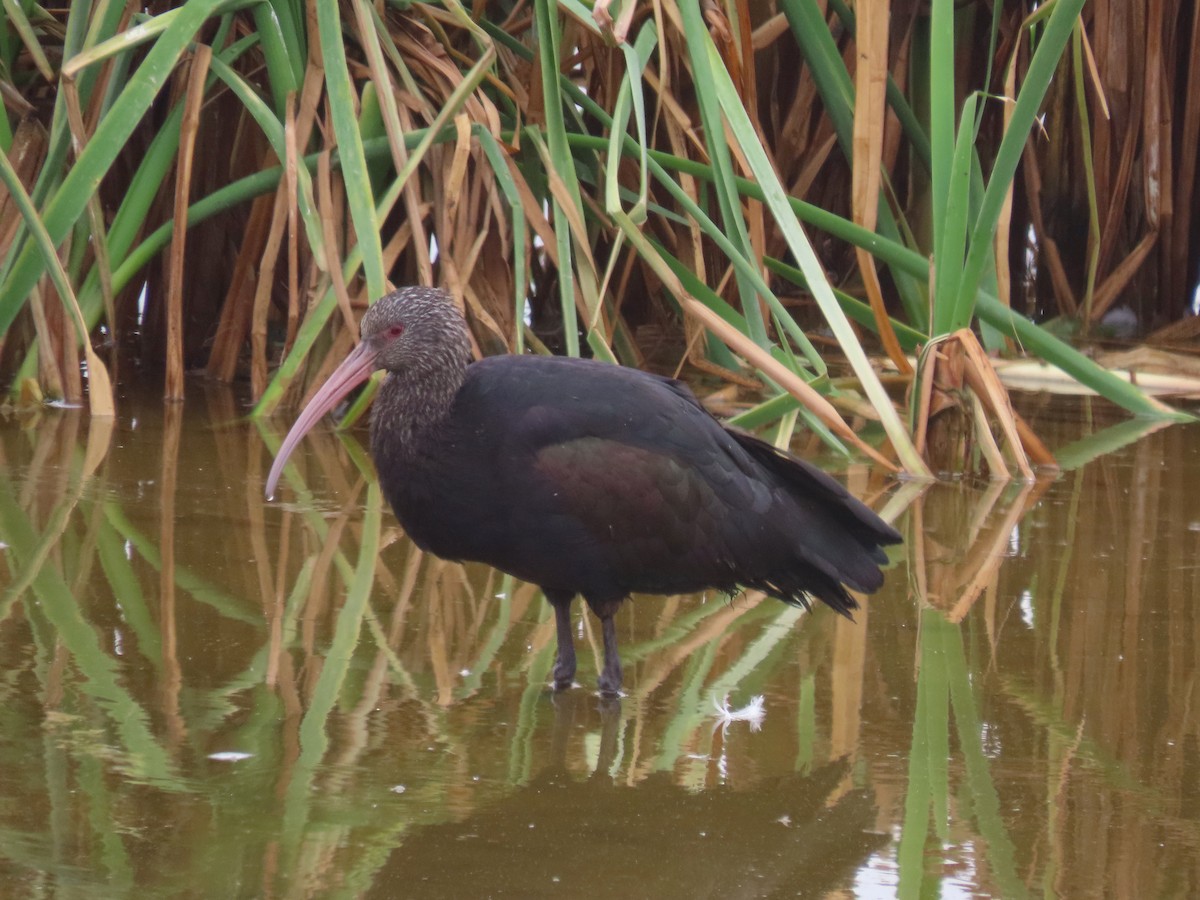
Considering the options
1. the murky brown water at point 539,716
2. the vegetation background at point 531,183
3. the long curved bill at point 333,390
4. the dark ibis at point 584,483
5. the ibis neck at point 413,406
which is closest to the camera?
the murky brown water at point 539,716

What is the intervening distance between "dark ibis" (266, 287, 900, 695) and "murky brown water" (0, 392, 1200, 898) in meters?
0.25

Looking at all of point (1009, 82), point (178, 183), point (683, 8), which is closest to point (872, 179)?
point (1009, 82)

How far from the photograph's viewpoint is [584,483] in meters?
3.50

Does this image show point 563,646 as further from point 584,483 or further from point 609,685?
point 584,483

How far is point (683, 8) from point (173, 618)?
2.36 meters

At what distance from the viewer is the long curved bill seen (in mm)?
3848

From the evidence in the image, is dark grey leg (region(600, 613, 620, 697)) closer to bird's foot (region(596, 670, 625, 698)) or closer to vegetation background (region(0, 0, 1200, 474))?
bird's foot (region(596, 670, 625, 698))

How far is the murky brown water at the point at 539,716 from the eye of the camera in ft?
8.64

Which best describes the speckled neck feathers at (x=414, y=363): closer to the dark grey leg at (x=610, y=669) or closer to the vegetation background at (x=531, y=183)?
the dark grey leg at (x=610, y=669)

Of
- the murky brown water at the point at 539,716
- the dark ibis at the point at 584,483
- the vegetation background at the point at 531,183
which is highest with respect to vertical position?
the vegetation background at the point at 531,183

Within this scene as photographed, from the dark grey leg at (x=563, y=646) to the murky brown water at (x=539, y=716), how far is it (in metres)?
0.08

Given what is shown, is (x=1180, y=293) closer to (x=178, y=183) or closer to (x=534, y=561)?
(x=178, y=183)

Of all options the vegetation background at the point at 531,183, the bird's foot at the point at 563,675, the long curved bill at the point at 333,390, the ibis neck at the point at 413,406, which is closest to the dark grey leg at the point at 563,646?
the bird's foot at the point at 563,675

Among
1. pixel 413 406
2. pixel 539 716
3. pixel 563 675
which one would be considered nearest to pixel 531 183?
pixel 413 406
